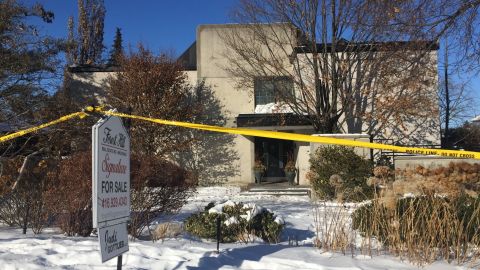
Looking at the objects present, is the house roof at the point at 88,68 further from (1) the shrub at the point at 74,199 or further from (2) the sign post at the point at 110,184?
(2) the sign post at the point at 110,184

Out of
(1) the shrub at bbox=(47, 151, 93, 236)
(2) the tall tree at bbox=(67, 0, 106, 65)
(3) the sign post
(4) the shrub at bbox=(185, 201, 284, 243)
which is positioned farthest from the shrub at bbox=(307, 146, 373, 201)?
(2) the tall tree at bbox=(67, 0, 106, 65)

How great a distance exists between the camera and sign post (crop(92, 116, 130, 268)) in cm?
468

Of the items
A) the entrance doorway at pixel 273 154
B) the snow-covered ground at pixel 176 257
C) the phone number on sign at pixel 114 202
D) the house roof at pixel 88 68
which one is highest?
the house roof at pixel 88 68

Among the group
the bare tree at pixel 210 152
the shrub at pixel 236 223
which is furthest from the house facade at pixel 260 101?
the shrub at pixel 236 223

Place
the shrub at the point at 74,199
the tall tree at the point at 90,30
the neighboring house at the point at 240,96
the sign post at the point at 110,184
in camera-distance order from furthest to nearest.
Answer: the tall tree at the point at 90,30
the neighboring house at the point at 240,96
the shrub at the point at 74,199
the sign post at the point at 110,184

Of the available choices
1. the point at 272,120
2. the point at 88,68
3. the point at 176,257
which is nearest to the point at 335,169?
the point at 272,120

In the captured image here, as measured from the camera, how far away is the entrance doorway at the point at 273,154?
24328 mm

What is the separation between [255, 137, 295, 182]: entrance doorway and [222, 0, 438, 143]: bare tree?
2.40m

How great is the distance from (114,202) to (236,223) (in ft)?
14.4

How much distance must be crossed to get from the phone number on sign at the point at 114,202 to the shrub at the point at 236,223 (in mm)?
3804

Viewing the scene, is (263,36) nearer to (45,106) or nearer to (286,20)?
(286,20)

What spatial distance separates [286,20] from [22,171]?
1490 cm

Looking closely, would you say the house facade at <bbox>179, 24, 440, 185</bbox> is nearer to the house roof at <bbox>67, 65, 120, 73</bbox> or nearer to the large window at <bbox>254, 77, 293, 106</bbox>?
the large window at <bbox>254, 77, 293, 106</bbox>

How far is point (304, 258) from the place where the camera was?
630cm
